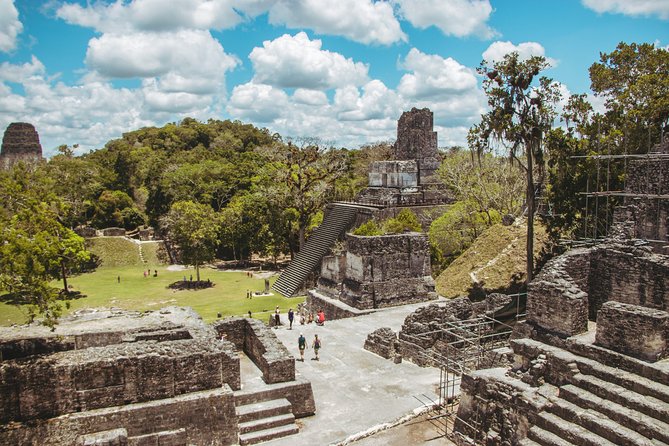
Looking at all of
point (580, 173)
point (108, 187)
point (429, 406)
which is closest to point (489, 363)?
point (429, 406)

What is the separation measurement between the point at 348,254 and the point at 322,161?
20.1 m

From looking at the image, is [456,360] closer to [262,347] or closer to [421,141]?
[262,347]

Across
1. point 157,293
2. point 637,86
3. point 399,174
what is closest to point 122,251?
point 157,293

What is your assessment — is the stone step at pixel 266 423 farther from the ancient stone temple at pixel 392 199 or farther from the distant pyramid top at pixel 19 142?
the distant pyramid top at pixel 19 142

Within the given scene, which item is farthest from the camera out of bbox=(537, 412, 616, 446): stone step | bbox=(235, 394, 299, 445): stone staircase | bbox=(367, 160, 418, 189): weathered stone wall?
bbox=(367, 160, 418, 189): weathered stone wall

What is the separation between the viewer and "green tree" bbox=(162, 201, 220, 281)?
32000 mm

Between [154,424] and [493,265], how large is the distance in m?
14.6

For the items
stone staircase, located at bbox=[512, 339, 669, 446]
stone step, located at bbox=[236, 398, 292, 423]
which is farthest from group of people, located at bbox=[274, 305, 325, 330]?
stone staircase, located at bbox=[512, 339, 669, 446]

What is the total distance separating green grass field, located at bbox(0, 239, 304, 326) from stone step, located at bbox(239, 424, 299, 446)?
11699 mm

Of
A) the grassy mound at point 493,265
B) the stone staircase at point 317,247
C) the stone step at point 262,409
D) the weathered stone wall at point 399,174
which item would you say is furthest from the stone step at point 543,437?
the weathered stone wall at point 399,174

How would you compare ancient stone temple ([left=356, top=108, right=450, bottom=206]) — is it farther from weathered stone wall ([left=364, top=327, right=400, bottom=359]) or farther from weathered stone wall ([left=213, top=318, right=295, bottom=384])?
weathered stone wall ([left=213, top=318, right=295, bottom=384])

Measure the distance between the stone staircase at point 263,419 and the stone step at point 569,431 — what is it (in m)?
4.83

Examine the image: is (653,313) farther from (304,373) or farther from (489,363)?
(304,373)

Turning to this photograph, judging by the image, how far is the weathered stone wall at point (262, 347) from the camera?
11.5 metres
